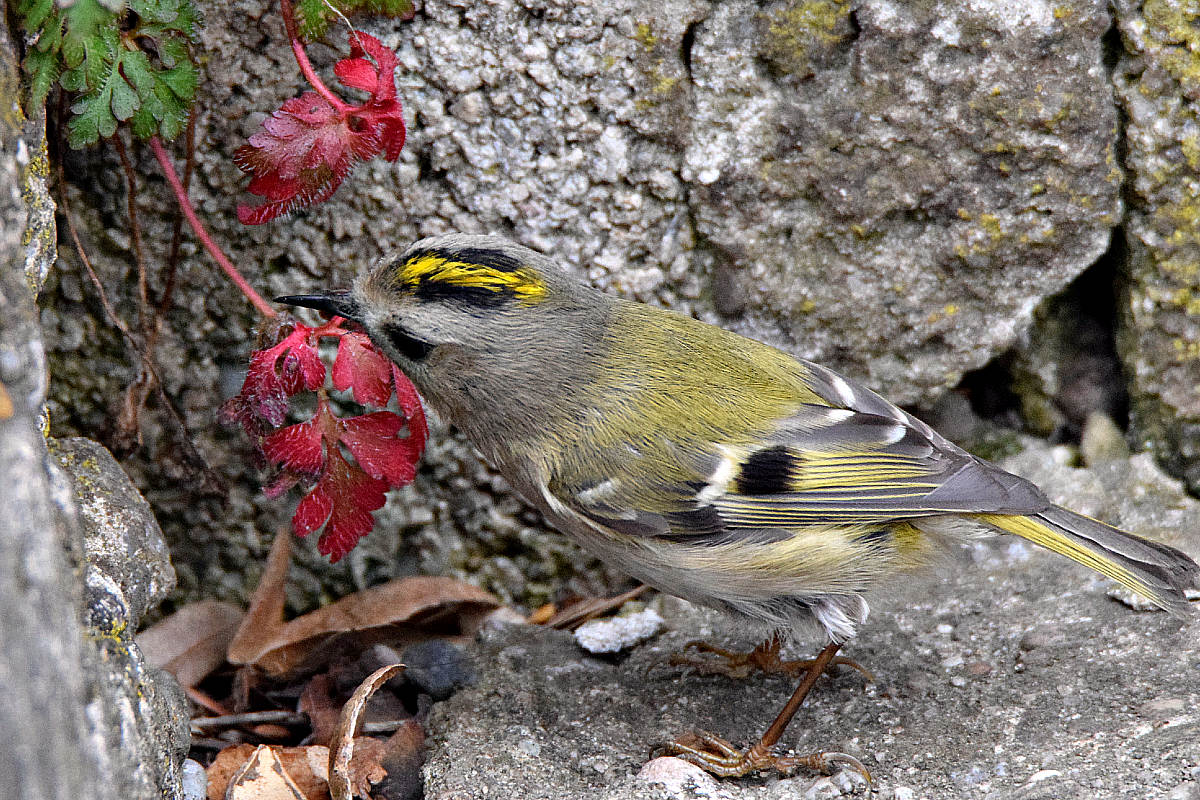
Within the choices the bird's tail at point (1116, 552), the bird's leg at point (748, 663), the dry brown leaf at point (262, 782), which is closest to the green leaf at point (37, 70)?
the dry brown leaf at point (262, 782)

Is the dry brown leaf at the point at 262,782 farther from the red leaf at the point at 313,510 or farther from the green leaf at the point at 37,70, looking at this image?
the green leaf at the point at 37,70

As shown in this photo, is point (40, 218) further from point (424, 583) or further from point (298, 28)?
→ point (424, 583)

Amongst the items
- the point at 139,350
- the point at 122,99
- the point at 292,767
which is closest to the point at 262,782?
the point at 292,767

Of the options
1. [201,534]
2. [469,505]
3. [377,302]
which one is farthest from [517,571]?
[377,302]

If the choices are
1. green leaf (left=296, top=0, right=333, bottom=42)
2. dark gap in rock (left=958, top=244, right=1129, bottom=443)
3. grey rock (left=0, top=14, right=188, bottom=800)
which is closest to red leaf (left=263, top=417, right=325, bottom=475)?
grey rock (left=0, top=14, right=188, bottom=800)

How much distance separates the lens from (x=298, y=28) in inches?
102

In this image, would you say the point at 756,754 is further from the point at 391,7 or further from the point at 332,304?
the point at 391,7

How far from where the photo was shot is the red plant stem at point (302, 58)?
97.6 inches

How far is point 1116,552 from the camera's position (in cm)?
254

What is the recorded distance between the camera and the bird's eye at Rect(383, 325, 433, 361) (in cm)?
252

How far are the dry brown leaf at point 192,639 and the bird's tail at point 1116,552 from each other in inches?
82.0

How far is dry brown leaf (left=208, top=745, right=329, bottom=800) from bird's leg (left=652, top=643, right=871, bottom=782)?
2.54 feet

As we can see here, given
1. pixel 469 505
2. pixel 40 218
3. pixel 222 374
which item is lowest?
pixel 469 505

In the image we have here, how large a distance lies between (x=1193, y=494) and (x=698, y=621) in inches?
59.3
